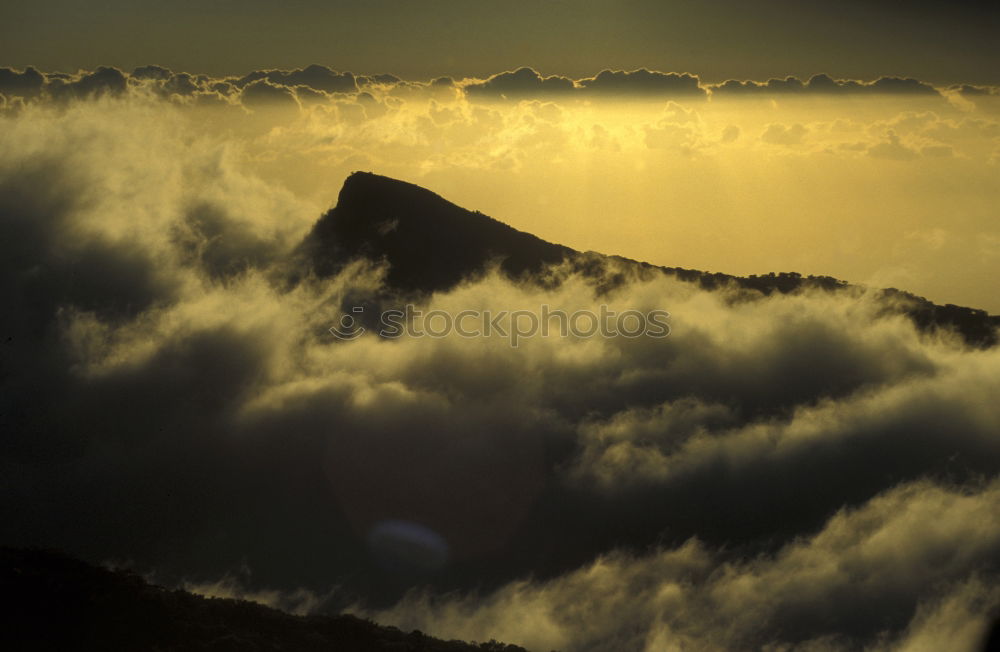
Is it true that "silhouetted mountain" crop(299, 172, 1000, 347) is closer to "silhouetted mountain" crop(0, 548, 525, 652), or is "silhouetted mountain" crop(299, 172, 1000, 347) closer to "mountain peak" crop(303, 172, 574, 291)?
"mountain peak" crop(303, 172, 574, 291)

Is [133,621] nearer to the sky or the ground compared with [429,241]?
nearer to the ground

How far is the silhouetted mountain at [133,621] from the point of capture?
38.3 metres

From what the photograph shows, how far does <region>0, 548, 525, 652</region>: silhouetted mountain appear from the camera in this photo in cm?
3831

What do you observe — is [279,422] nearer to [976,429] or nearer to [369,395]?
[369,395]

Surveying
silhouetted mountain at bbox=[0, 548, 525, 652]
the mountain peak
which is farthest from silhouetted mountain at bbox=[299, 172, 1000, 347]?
silhouetted mountain at bbox=[0, 548, 525, 652]

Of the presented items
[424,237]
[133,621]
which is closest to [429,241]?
[424,237]

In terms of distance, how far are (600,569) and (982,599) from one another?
5069 cm

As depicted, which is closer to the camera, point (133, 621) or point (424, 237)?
point (133, 621)

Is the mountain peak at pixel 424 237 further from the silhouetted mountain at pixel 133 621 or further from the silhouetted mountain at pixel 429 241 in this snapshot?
the silhouetted mountain at pixel 133 621

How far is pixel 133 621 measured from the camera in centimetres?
3969

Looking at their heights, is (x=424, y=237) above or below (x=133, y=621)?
above

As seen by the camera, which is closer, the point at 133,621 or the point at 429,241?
the point at 133,621

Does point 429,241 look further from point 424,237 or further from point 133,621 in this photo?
point 133,621

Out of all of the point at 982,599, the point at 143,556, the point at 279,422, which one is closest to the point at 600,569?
the point at 982,599
